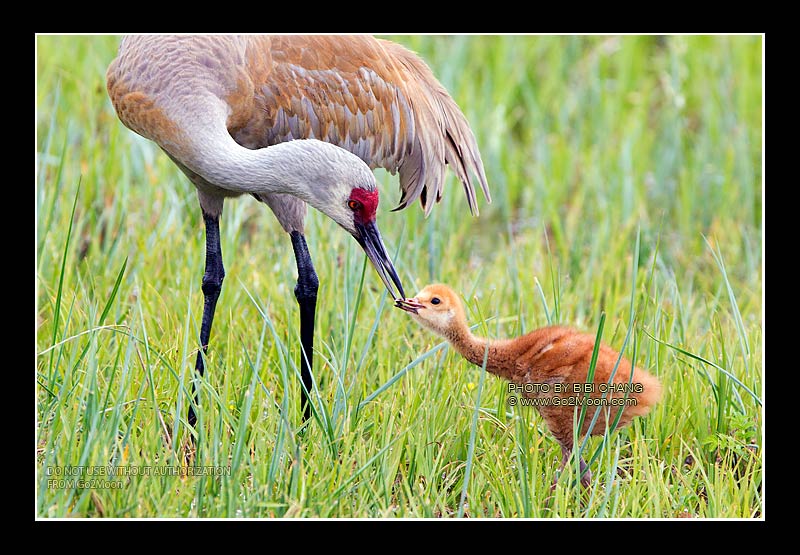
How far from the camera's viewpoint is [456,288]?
5.16 m

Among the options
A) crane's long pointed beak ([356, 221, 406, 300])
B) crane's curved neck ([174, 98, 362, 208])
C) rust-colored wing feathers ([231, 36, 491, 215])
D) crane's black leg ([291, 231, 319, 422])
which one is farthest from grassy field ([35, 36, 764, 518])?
crane's curved neck ([174, 98, 362, 208])

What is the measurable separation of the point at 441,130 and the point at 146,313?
148 cm

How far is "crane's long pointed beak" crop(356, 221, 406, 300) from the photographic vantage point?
4410 mm

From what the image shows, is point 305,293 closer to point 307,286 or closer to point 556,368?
point 307,286

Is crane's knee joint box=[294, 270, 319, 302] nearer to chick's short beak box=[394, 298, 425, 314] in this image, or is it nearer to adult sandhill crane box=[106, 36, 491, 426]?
adult sandhill crane box=[106, 36, 491, 426]

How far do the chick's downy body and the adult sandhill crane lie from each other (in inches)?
9.2

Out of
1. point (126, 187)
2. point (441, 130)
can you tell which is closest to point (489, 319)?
point (441, 130)

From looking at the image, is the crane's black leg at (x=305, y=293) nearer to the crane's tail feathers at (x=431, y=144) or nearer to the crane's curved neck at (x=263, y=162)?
the crane's tail feathers at (x=431, y=144)

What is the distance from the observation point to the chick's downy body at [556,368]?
13.8ft

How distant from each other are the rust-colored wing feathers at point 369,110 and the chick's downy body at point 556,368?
31.5 inches

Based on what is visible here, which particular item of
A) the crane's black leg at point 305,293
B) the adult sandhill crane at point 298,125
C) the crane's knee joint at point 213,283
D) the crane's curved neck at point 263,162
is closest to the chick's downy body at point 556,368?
the adult sandhill crane at point 298,125

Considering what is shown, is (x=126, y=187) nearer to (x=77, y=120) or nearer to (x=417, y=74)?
(x=77, y=120)

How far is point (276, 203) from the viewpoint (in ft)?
15.7

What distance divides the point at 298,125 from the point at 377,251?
0.61 metres
